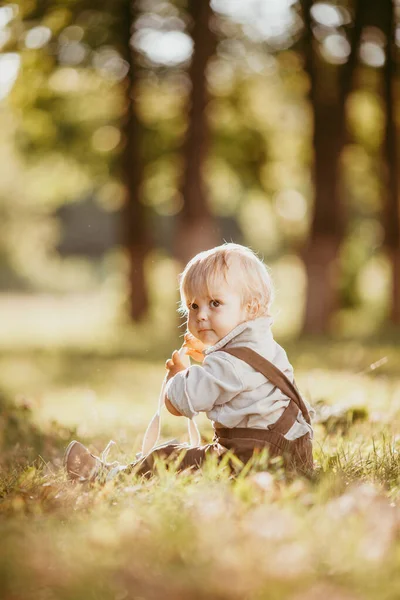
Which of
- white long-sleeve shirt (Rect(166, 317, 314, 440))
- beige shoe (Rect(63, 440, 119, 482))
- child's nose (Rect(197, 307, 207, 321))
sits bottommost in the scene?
beige shoe (Rect(63, 440, 119, 482))

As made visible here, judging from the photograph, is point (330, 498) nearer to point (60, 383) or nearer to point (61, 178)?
point (60, 383)

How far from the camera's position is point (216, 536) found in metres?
2.58

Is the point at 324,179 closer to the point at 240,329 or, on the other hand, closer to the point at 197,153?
the point at 197,153

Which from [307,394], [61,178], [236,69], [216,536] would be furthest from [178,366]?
[61,178]

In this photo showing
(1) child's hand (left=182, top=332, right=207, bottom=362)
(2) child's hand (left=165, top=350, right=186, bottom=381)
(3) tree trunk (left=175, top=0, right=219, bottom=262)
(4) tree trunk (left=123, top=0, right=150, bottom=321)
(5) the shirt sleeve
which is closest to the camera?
(5) the shirt sleeve

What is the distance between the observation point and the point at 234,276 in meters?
3.77

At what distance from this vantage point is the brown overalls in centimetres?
370

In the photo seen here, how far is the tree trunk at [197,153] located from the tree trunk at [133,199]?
2.70m

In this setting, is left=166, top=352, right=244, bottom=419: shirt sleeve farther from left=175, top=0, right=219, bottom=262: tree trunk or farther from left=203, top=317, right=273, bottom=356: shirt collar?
left=175, top=0, right=219, bottom=262: tree trunk

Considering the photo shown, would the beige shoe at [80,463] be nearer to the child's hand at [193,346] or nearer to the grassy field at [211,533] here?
the grassy field at [211,533]

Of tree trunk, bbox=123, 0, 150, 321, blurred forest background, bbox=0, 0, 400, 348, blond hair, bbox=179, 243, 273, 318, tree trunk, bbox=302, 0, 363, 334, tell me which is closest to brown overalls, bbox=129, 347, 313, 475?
blond hair, bbox=179, 243, 273, 318

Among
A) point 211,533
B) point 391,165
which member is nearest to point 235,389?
point 211,533

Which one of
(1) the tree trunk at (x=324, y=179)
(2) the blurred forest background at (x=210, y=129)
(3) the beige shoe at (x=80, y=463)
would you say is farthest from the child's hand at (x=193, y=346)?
(1) the tree trunk at (x=324, y=179)

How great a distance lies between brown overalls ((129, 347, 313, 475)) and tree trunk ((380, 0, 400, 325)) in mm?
14227
